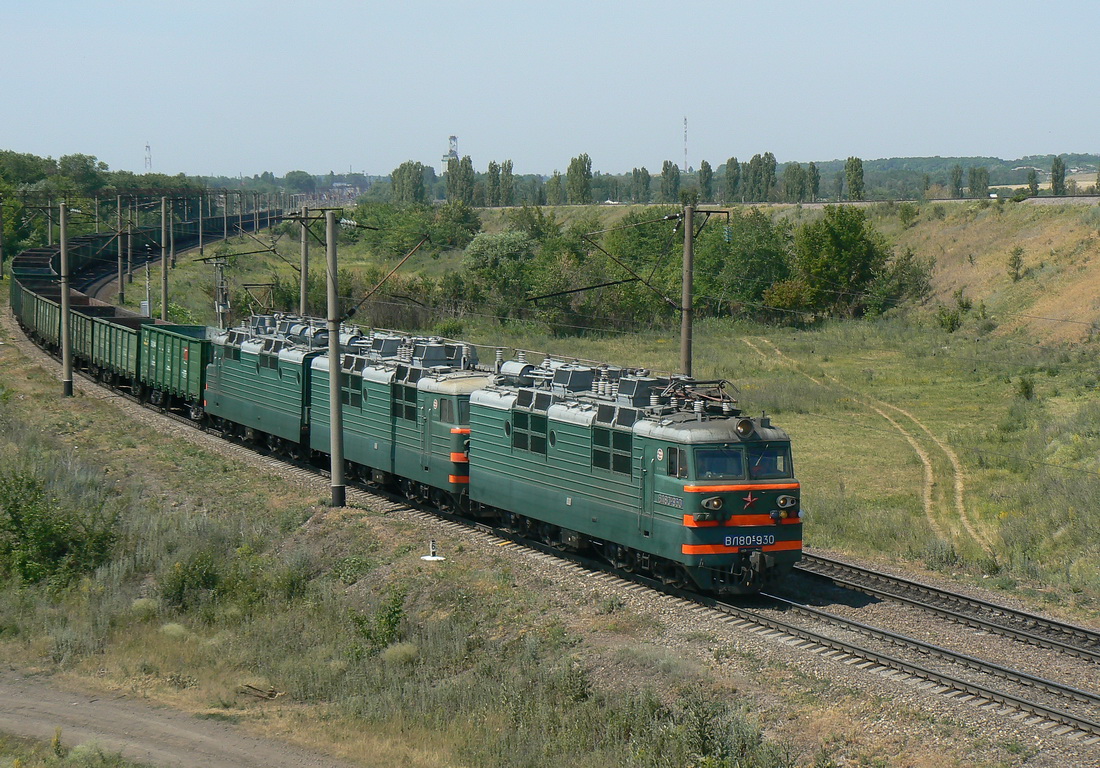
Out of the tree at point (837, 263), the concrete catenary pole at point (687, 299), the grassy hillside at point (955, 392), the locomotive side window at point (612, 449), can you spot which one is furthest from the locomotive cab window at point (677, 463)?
the tree at point (837, 263)

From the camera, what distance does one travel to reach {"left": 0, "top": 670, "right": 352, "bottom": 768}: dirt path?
14.5m

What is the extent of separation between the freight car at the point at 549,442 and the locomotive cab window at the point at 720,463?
0.02 meters

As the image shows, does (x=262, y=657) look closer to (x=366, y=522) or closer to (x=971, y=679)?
(x=366, y=522)

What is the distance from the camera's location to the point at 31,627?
66.3 ft

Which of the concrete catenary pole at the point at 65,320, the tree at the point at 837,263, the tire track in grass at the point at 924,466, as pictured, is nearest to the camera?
the tire track in grass at the point at 924,466

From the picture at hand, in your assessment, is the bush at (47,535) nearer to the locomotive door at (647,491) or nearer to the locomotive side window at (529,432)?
the locomotive side window at (529,432)

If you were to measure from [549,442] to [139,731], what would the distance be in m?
9.22

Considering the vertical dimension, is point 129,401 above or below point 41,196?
below

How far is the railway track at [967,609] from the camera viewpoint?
680 inches

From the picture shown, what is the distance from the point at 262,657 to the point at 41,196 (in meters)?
96.4

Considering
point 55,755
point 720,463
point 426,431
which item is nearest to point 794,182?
point 426,431

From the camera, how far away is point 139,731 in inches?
608

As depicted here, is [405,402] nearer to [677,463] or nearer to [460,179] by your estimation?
[677,463]

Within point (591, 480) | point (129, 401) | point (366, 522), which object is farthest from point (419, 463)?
point (129, 401)
